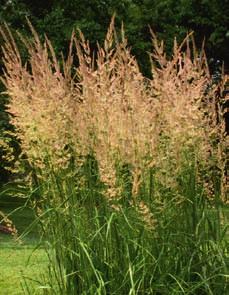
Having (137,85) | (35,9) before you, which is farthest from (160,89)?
(35,9)

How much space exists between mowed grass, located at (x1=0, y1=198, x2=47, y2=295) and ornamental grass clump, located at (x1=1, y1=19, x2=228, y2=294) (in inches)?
12.8

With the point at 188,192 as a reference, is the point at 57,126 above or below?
above

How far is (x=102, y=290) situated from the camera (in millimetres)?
4383

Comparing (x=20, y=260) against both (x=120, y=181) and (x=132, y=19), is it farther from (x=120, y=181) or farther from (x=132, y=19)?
(x=132, y=19)

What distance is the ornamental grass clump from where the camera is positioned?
445 cm

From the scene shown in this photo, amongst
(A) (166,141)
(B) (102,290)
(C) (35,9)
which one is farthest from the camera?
(C) (35,9)

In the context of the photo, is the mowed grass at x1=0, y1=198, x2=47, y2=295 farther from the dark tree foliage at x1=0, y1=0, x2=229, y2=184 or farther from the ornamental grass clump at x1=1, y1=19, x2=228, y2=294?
the dark tree foliage at x1=0, y1=0, x2=229, y2=184

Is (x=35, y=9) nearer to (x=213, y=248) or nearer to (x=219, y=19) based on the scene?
(x=219, y=19)

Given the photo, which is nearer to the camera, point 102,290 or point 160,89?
point 102,290

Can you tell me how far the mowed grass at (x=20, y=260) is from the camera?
18.5 feet

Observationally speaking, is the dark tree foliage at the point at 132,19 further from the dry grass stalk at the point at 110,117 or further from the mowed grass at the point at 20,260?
the dry grass stalk at the point at 110,117

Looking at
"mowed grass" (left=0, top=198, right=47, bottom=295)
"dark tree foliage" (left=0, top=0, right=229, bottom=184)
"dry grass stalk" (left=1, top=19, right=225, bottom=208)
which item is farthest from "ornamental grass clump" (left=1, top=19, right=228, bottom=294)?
"dark tree foliage" (left=0, top=0, right=229, bottom=184)

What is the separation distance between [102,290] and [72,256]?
0.30 meters

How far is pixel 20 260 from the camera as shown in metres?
9.71
